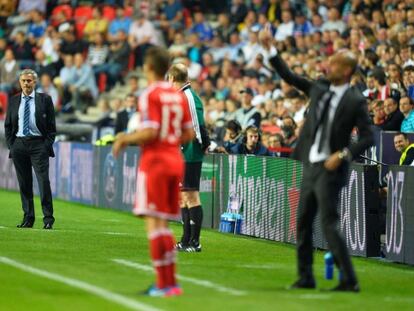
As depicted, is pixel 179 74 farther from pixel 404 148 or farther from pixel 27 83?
pixel 404 148

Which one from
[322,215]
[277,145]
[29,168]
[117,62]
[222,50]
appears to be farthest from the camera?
[117,62]

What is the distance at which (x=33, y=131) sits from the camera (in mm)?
17031

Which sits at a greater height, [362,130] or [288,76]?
[288,76]

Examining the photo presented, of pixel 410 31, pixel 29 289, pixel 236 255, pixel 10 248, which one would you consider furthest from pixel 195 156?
pixel 410 31

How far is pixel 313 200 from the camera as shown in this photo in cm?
1096

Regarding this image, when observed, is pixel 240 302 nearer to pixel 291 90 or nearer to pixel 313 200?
pixel 313 200

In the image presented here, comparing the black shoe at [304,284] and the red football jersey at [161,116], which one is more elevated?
the red football jersey at [161,116]

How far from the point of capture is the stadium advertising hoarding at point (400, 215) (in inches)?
547

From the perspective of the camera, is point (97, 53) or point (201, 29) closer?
point (201, 29)

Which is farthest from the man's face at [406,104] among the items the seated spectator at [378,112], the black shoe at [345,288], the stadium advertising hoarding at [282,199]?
the black shoe at [345,288]

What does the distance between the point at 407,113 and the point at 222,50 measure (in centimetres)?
1176

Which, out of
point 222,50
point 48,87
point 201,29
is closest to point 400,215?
point 222,50

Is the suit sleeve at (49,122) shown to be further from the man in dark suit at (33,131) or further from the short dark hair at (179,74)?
the short dark hair at (179,74)

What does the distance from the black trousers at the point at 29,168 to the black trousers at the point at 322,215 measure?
6642mm
